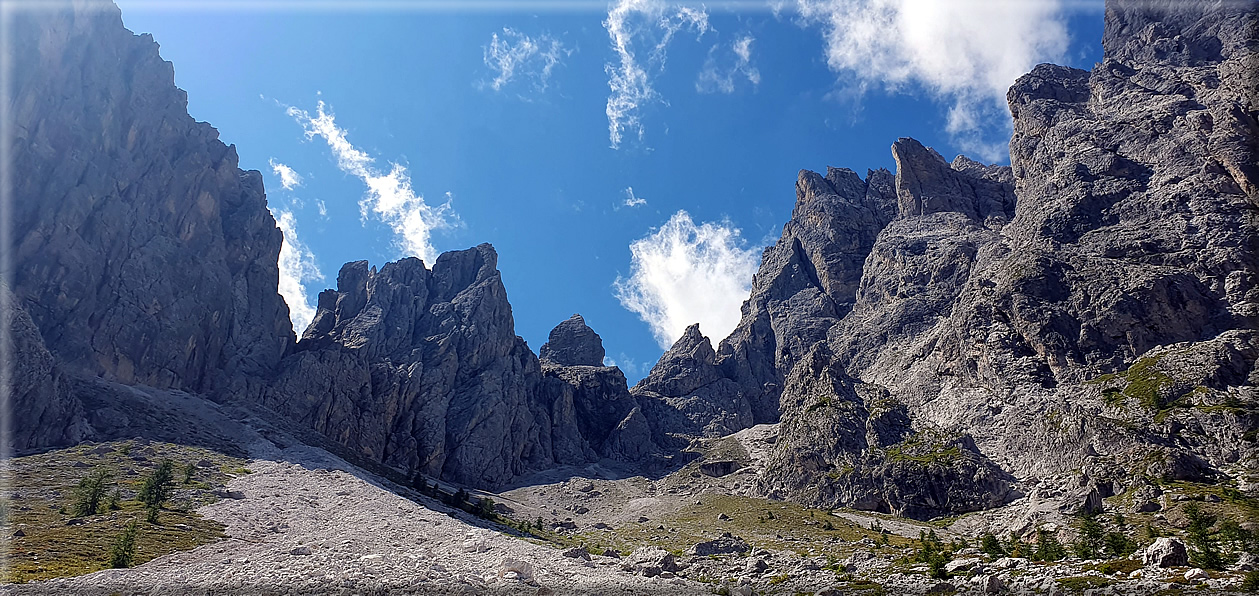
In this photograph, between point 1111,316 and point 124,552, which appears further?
point 1111,316

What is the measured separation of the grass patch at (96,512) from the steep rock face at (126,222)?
38928 mm

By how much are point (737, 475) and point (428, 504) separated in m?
84.0

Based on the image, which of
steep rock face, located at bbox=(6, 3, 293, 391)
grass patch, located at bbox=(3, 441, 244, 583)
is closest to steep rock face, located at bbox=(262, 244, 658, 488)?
steep rock face, located at bbox=(6, 3, 293, 391)

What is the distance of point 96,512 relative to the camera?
63.0 m

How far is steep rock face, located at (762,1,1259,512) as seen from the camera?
107875mm

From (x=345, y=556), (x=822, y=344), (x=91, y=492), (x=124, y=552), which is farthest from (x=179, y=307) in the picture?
(x=822, y=344)

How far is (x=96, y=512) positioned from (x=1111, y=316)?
6673 inches

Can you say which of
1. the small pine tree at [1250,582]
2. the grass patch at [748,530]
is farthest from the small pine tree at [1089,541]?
the grass patch at [748,530]

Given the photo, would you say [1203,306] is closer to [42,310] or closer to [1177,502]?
[1177,502]

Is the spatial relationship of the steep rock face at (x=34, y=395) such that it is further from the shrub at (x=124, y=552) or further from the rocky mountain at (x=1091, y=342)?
the rocky mountain at (x=1091, y=342)

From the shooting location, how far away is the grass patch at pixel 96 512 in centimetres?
4656

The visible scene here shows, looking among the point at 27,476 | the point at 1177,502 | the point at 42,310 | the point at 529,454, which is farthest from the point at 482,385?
the point at 1177,502

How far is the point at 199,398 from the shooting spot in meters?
135

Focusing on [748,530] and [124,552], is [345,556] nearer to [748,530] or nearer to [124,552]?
[124,552]
